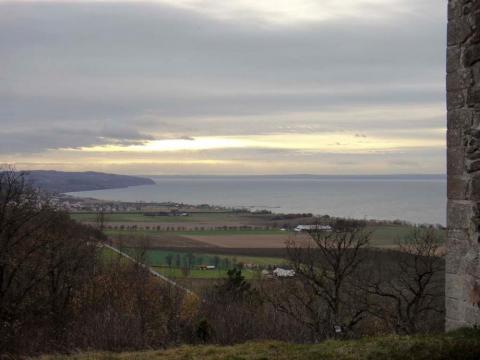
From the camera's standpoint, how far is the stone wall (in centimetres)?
575

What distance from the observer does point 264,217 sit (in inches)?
3044

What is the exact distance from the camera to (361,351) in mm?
5949

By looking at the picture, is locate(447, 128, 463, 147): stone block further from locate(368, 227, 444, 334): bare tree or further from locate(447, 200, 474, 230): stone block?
locate(368, 227, 444, 334): bare tree

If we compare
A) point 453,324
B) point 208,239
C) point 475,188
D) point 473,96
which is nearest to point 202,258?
point 208,239

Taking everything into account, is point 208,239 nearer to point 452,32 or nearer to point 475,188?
point 452,32

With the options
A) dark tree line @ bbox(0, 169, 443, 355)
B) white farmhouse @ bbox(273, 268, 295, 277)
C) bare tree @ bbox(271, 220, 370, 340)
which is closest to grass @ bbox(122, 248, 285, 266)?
white farmhouse @ bbox(273, 268, 295, 277)

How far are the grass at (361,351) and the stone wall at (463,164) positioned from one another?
1.30ft

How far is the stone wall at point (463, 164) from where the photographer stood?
5.75 m

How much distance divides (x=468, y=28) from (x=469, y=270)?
2581 mm

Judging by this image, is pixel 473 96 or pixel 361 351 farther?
pixel 361 351

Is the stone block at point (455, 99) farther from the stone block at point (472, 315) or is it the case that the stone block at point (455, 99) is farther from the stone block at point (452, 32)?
the stone block at point (472, 315)

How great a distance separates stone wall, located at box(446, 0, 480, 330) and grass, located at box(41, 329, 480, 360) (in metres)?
0.40

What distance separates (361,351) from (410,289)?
1517cm

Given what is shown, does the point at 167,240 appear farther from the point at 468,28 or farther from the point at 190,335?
the point at 468,28
